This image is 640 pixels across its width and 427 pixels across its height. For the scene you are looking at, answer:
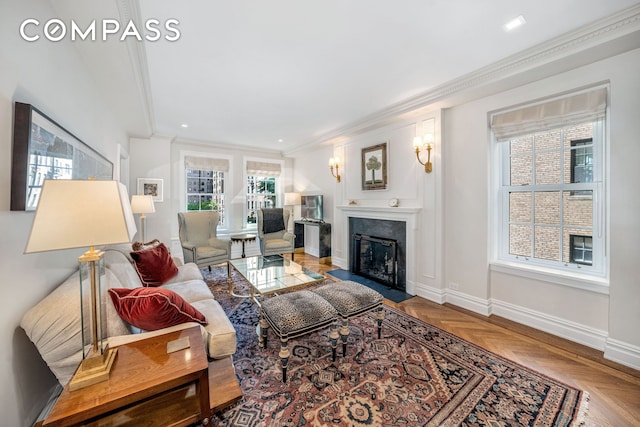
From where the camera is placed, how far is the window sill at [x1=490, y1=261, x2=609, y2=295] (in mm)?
2118

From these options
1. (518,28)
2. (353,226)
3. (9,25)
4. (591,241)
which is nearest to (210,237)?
(353,226)

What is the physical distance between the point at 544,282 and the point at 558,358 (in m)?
0.71

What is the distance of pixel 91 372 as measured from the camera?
1027 millimetres

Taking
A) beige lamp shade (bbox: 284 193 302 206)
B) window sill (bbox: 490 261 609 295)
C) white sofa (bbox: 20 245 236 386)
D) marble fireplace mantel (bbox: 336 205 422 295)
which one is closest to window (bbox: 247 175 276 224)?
beige lamp shade (bbox: 284 193 302 206)

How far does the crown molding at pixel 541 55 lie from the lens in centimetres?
171

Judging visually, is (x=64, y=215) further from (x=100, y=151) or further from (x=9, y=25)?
(x=100, y=151)

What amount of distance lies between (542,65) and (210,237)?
4.81 m

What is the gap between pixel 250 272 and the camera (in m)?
2.90

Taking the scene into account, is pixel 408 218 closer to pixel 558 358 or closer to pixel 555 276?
pixel 555 276

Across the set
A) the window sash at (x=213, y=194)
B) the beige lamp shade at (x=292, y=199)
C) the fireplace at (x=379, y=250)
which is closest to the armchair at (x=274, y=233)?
the beige lamp shade at (x=292, y=199)

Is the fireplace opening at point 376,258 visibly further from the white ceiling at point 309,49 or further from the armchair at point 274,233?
the white ceiling at point 309,49

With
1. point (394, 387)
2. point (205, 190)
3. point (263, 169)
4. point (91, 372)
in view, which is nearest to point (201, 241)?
point (205, 190)

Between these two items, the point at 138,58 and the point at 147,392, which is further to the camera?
the point at 138,58

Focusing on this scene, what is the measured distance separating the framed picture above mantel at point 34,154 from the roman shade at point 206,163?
3.56m
